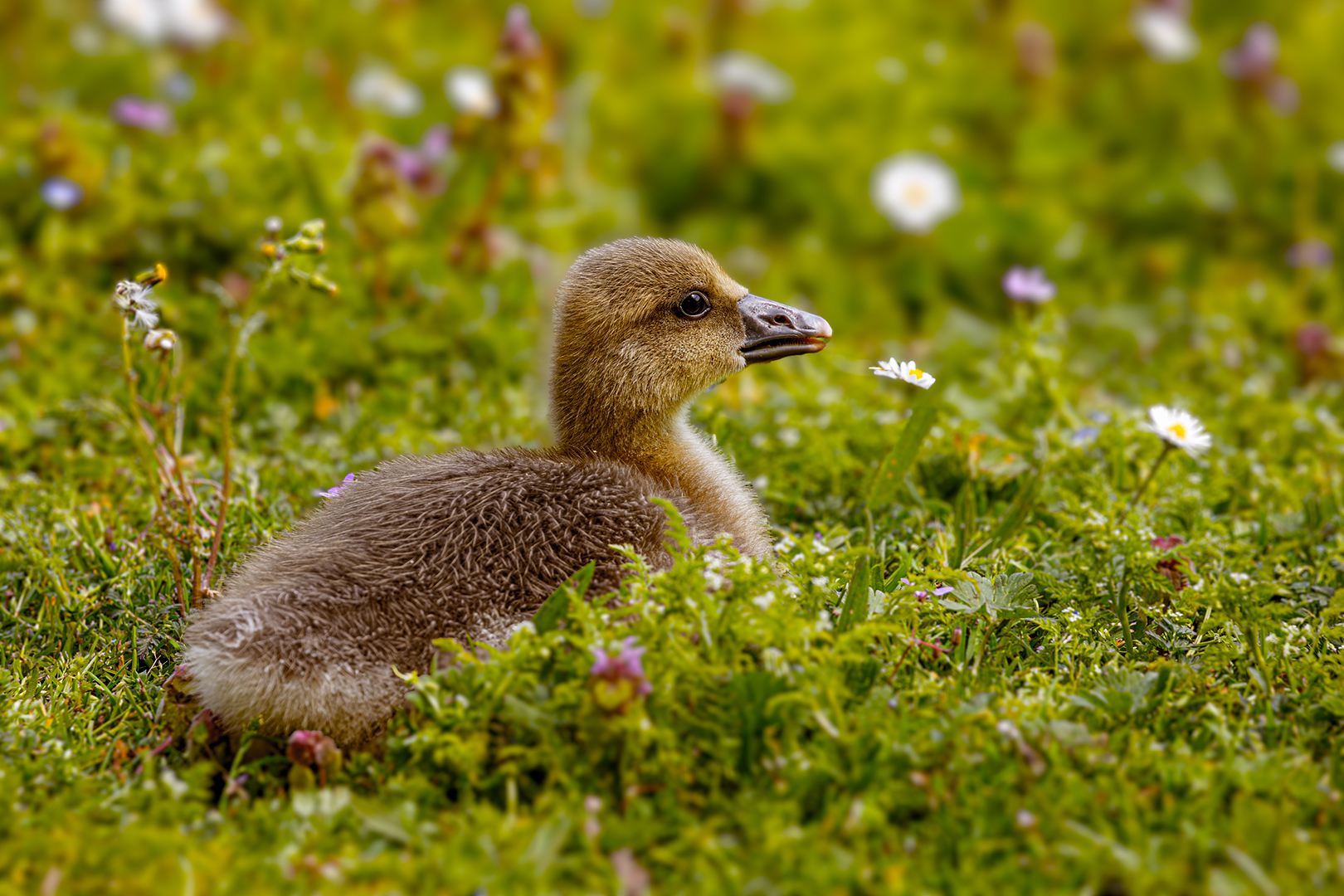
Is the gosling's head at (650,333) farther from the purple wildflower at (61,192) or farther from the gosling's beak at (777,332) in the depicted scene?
the purple wildflower at (61,192)

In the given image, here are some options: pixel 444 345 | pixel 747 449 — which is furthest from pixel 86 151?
pixel 747 449

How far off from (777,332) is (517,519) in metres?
1.25

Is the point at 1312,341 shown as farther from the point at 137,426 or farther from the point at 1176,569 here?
the point at 137,426

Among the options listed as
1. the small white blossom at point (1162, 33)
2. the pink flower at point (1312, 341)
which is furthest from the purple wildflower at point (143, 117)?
the small white blossom at point (1162, 33)

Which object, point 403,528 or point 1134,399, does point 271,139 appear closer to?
point 403,528

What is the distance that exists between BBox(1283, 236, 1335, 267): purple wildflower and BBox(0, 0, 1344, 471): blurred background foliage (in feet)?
0.14

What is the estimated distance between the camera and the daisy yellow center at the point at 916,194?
7.75 meters

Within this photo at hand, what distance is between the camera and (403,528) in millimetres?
3248

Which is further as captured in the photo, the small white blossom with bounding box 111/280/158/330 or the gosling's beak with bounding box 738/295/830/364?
the gosling's beak with bounding box 738/295/830/364

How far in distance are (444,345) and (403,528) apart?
265 cm

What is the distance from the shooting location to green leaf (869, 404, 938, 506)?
4.07 meters

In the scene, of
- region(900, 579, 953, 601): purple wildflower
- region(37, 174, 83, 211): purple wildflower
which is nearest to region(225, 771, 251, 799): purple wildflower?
region(900, 579, 953, 601): purple wildflower

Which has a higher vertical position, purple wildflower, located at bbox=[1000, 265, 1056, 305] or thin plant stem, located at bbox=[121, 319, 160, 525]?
purple wildflower, located at bbox=[1000, 265, 1056, 305]

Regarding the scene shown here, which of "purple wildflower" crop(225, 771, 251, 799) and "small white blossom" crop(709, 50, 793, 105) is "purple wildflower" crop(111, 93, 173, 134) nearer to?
"small white blossom" crop(709, 50, 793, 105)
